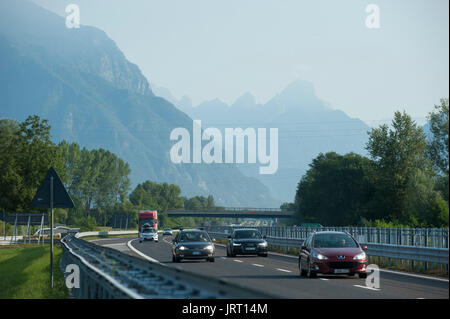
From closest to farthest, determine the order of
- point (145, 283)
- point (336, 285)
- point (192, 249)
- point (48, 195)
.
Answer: point (145, 283) → point (336, 285) → point (48, 195) → point (192, 249)

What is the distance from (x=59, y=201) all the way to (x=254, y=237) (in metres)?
19.5

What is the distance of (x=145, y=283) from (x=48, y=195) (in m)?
11.2

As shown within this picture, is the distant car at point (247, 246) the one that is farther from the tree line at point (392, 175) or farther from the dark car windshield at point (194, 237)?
the tree line at point (392, 175)

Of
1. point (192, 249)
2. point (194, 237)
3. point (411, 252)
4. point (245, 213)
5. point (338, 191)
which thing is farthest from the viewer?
point (245, 213)

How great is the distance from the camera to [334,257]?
883 inches

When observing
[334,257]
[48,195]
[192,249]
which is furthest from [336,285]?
[192,249]

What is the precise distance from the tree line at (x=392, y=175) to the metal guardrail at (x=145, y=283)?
76886mm

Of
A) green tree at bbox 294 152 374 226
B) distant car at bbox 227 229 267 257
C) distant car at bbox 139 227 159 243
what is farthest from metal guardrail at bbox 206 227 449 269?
green tree at bbox 294 152 374 226

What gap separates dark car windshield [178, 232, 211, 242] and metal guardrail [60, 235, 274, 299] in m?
18.1

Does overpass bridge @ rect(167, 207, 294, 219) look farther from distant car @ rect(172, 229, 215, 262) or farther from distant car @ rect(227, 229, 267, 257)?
distant car @ rect(172, 229, 215, 262)

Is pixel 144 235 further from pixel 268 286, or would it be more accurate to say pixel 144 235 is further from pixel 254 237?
pixel 268 286

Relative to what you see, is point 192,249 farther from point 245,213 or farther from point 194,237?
point 245,213

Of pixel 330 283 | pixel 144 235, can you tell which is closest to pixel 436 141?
pixel 144 235

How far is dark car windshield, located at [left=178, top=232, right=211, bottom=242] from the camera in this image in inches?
1323
